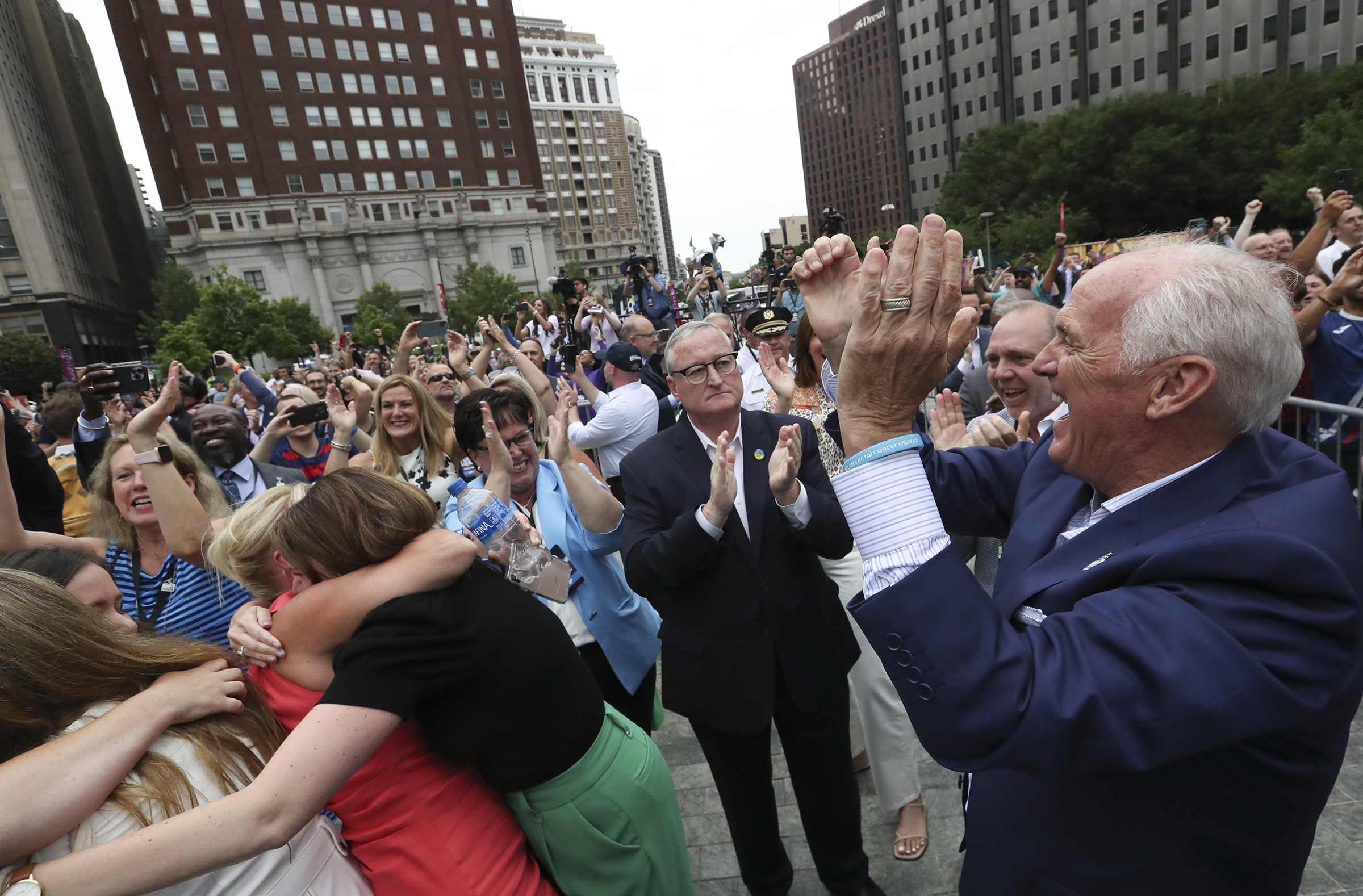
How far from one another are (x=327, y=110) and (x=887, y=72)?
75188 mm

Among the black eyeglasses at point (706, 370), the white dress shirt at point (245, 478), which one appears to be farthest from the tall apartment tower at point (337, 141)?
the black eyeglasses at point (706, 370)

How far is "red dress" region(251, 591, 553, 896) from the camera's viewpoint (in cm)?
168

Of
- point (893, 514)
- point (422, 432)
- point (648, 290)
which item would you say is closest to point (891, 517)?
point (893, 514)

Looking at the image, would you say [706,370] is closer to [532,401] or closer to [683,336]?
[683,336]

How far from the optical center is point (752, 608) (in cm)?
257

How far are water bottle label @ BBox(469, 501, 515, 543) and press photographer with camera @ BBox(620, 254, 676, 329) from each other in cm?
836

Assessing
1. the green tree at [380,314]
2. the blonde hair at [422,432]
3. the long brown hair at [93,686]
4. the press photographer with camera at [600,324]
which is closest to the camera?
the long brown hair at [93,686]

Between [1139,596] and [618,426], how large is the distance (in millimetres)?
4353

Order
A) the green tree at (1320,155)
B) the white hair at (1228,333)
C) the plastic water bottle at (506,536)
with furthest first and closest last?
the green tree at (1320,155) → the plastic water bottle at (506,536) → the white hair at (1228,333)

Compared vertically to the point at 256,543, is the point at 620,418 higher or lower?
lower

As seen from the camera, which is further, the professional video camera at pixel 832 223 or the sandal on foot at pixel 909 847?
the professional video camera at pixel 832 223

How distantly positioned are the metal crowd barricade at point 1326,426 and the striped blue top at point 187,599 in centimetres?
530

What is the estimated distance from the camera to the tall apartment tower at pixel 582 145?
107 metres

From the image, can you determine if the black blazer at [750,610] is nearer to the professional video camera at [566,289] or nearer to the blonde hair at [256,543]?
the blonde hair at [256,543]
